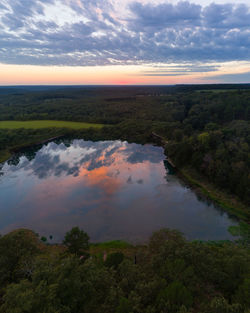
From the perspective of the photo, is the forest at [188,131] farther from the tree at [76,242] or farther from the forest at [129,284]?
the tree at [76,242]

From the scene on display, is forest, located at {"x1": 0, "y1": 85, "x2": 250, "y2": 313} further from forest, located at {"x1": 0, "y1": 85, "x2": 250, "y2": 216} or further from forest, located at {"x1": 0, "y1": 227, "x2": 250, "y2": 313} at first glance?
forest, located at {"x1": 0, "y1": 85, "x2": 250, "y2": 216}

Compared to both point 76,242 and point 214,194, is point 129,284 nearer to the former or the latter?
point 76,242

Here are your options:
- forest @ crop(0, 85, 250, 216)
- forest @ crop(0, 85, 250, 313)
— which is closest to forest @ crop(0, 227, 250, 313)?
forest @ crop(0, 85, 250, 313)

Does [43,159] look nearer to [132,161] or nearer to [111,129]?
[132,161]

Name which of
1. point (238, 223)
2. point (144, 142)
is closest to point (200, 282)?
point (238, 223)

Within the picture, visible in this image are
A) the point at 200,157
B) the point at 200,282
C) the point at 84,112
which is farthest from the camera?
the point at 84,112

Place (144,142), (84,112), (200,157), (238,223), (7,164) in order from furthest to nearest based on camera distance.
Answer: (84,112) < (144,142) < (7,164) < (200,157) < (238,223)

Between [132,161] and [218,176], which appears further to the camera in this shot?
[132,161]
